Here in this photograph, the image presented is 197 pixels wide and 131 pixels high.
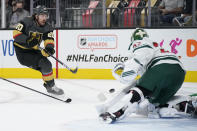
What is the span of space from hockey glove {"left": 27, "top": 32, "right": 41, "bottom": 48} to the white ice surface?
24.3 inches

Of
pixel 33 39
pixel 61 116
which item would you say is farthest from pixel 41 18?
pixel 61 116

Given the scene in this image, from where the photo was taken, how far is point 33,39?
4.48 metres

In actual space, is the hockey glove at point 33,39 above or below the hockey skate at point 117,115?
above

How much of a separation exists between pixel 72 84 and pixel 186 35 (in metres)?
1.92

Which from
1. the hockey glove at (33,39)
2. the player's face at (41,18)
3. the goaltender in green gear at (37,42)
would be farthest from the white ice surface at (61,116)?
the player's face at (41,18)

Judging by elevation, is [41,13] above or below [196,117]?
above

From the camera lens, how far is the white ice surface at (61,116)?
280 centimetres

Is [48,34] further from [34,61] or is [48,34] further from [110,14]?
[110,14]

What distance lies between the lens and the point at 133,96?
9.50 ft

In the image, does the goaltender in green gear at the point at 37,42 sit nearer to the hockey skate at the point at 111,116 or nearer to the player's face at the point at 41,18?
the player's face at the point at 41,18

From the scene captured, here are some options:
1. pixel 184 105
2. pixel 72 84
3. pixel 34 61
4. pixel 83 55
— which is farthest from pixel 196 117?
pixel 83 55

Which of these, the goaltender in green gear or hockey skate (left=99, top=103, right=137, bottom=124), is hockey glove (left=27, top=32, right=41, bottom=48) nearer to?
the goaltender in green gear

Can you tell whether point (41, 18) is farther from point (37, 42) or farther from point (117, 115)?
point (117, 115)

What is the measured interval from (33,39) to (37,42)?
0.19ft
